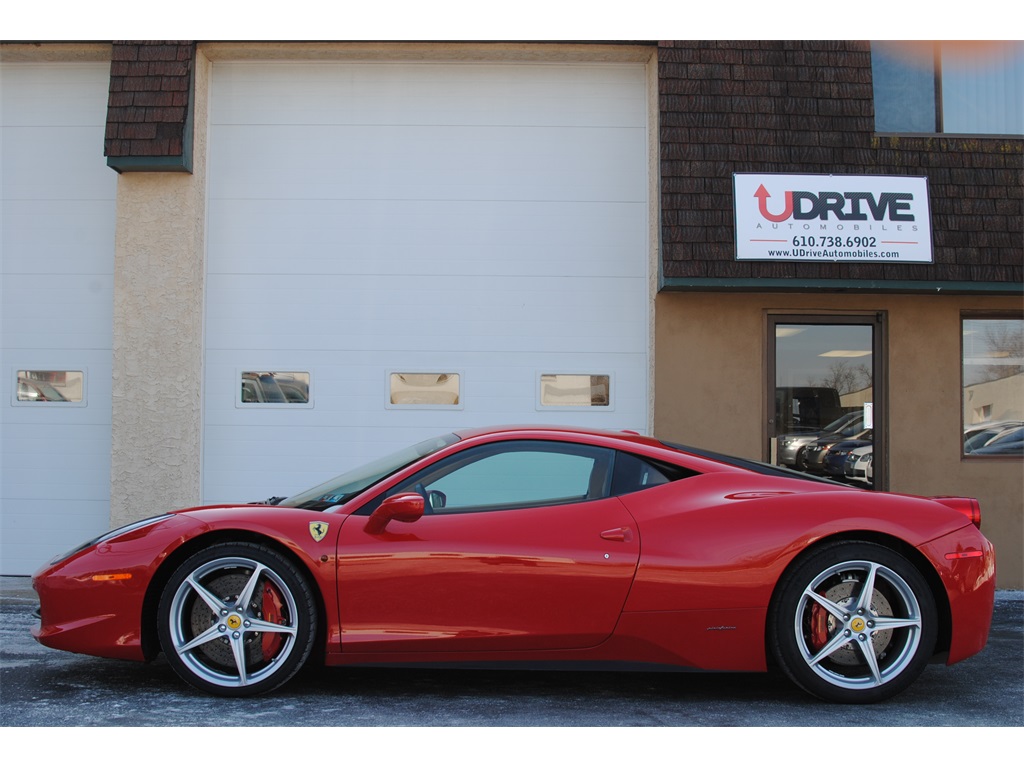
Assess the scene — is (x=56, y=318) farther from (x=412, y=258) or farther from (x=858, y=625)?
(x=858, y=625)

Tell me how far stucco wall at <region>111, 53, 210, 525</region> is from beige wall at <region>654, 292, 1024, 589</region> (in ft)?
13.0

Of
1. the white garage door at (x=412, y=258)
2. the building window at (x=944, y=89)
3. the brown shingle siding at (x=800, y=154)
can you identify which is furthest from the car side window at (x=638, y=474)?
the building window at (x=944, y=89)

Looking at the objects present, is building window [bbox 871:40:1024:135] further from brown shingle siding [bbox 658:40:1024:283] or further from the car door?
the car door

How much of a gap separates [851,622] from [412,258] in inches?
202

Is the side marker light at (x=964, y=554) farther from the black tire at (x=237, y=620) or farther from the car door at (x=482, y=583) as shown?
the black tire at (x=237, y=620)

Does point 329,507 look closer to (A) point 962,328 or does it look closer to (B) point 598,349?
(B) point 598,349

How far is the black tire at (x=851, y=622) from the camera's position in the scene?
4.09 metres

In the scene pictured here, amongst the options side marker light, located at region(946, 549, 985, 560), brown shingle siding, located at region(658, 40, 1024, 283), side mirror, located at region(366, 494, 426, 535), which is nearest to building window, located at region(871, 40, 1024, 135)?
brown shingle siding, located at region(658, 40, 1024, 283)

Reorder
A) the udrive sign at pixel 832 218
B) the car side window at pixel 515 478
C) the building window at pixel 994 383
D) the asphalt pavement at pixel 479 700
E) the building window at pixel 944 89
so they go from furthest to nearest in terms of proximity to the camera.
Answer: the building window at pixel 944 89 → the building window at pixel 994 383 → the udrive sign at pixel 832 218 → the car side window at pixel 515 478 → the asphalt pavement at pixel 479 700

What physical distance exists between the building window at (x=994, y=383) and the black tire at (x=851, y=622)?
4269mm

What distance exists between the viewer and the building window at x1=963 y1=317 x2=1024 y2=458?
788 cm

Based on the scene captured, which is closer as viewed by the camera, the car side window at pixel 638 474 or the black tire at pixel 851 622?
the black tire at pixel 851 622

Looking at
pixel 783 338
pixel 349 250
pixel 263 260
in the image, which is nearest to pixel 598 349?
pixel 783 338

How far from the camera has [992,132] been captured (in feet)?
26.2
